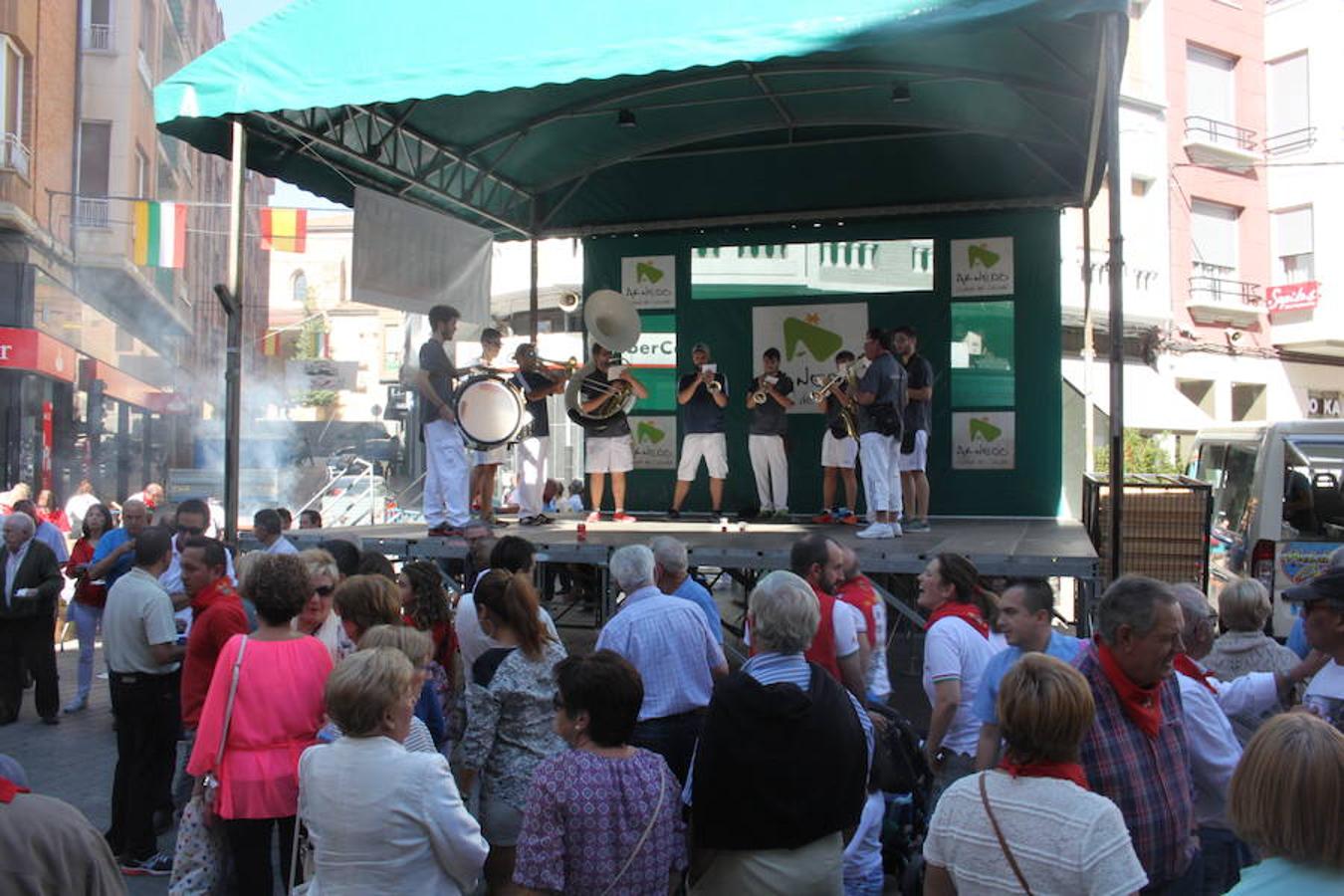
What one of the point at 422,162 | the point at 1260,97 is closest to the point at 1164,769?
the point at 422,162

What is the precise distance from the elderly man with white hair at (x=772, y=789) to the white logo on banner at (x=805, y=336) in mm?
9938

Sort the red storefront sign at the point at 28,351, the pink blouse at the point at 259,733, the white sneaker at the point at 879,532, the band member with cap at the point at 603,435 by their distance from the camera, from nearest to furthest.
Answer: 1. the pink blouse at the point at 259,733
2. the white sneaker at the point at 879,532
3. the band member with cap at the point at 603,435
4. the red storefront sign at the point at 28,351

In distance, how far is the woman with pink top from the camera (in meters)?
3.96

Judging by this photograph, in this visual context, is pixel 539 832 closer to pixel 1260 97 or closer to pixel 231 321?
pixel 231 321

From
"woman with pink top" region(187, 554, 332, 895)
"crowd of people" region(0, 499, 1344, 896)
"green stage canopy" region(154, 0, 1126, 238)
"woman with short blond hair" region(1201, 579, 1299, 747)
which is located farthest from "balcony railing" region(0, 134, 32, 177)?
"woman with short blond hair" region(1201, 579, 1299, 747)

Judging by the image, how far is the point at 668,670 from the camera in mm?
4633

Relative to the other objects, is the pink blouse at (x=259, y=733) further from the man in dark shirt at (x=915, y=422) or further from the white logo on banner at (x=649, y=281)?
the white logo on banner at (x=649, y=281)

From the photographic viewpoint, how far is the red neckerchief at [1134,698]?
122 inches

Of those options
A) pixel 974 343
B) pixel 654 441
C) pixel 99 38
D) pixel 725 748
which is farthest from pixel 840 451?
pixel 99 38

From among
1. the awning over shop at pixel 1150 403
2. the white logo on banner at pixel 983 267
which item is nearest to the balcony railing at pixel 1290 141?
the awning over shop at pixel 1150 403

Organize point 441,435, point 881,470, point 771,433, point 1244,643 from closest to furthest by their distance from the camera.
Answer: point 1244,643 → point 881,470 → point 441,435 → point 771,433

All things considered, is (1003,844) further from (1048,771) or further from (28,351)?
(28,351)

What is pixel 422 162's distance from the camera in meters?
11.6

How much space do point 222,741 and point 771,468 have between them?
344 inches
